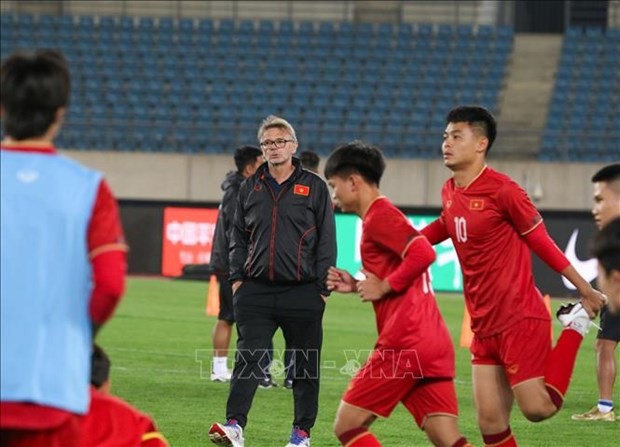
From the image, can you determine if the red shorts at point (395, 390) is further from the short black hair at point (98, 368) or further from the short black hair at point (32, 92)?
the short black hair at point (32, 92)

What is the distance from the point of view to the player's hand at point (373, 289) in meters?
6.71

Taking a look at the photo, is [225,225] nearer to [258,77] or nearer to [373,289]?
[373,289]

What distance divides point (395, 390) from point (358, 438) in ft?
0.97

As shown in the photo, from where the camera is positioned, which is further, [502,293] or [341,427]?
[502,293]

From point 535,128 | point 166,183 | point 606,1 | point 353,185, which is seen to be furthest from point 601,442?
point 606,1

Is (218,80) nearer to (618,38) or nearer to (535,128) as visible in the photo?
(535,128)

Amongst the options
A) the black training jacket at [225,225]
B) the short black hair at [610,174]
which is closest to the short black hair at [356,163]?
the short black hair at [610,174]

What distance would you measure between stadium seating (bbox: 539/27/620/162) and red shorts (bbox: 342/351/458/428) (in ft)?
79.8

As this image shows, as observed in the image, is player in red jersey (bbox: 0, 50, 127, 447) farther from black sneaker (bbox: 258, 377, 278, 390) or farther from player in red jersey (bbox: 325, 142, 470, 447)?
black sneaker (bbox: 258, 377, 278, 390)

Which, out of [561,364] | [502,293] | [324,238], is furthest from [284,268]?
[561,364]

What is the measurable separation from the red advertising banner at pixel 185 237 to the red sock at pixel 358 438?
21670mm

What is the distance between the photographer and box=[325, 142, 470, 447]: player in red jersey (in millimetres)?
6723

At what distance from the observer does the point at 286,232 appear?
955cm

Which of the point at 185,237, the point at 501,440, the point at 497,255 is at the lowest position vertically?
the point at 185,237
